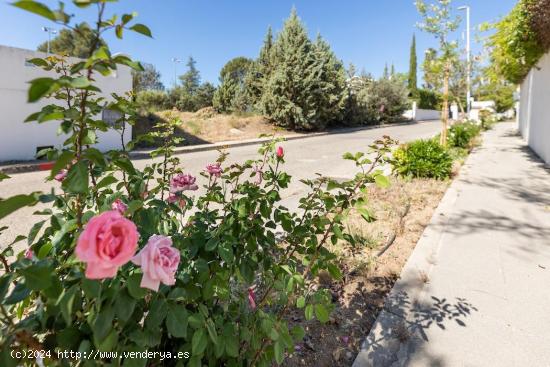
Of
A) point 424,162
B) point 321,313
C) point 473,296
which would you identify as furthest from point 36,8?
point 424,162

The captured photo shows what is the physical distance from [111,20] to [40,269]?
0.61 m

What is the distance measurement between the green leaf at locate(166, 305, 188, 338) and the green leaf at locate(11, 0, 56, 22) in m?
0.77

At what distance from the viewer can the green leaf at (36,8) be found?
1.99 ft

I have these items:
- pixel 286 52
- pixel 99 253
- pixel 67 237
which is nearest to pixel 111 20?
pixel 99 253

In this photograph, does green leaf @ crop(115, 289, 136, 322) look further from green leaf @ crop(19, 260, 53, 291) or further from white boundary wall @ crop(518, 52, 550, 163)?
white boundary wall @ crop(518, 52, 550, 163)

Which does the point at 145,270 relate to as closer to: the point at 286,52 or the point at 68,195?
the point at 68,195

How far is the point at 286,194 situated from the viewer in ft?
19.9

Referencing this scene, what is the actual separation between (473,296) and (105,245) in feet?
9.19

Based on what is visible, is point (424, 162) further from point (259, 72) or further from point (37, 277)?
point (259, 72)

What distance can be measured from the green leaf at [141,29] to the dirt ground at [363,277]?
5.89 ft

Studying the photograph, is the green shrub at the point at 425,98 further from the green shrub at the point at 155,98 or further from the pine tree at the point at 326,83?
the green shrub at the point at 155,98

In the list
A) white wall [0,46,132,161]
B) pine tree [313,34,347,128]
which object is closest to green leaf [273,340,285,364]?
white wall [0,46,132,161]

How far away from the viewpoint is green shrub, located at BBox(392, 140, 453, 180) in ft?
21.5

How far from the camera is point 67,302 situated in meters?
0.77
